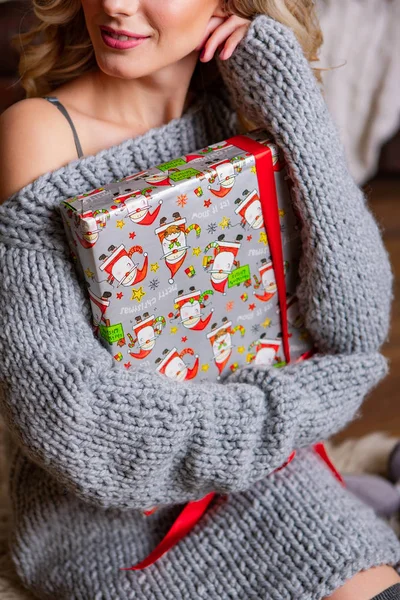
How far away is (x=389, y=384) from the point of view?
63.0 inches

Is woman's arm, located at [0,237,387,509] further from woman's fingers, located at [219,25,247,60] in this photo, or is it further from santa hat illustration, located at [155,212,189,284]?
woman's fingers, located at [219,25,247,60]

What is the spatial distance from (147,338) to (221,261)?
5.1 inches

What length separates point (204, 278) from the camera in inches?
34.9

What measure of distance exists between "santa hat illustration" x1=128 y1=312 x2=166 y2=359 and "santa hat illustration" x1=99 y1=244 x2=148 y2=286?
5 centimetres

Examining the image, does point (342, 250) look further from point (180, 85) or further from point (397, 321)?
point (397, 321)

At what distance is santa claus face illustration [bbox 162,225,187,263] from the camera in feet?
2.70

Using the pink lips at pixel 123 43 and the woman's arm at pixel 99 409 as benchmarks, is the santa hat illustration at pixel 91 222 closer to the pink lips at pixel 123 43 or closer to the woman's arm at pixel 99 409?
the woman's arm at pixel 99 409

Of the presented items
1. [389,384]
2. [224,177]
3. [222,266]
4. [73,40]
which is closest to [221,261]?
[222,266]

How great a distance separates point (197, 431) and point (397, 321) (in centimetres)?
102

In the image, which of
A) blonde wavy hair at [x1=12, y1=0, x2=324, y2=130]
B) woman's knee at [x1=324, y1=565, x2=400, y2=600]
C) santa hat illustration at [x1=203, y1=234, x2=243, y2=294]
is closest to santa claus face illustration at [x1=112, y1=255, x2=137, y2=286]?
santa hat illustration at [x1=203, y1=234, x2=243, y2=294]

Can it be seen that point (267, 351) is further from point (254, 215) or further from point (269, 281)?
point (254, 215)

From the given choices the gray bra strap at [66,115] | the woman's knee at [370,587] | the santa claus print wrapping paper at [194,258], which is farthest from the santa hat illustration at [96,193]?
the woman's knee at [370,587]

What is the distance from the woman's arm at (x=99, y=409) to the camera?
81cm

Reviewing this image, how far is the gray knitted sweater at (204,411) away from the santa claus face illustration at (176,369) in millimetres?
33
